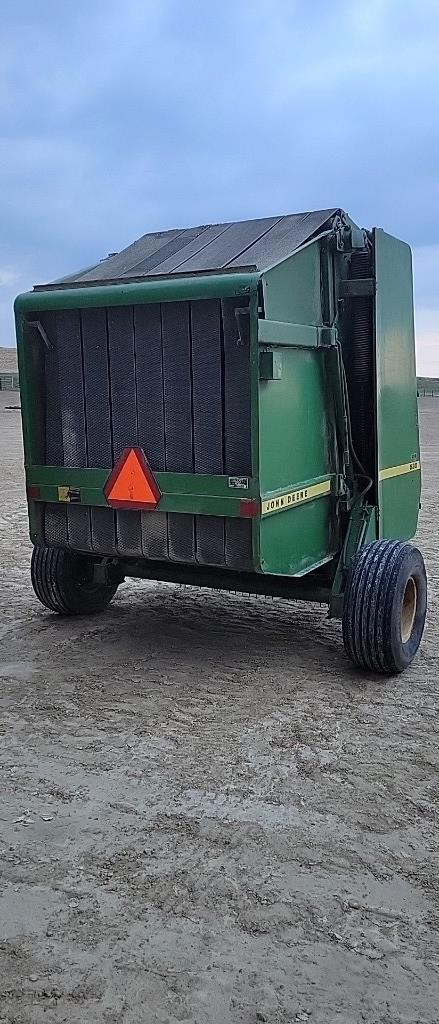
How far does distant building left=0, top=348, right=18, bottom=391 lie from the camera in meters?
39.5

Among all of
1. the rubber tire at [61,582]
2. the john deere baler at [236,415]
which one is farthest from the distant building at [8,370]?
the john deere baler at [236,415]

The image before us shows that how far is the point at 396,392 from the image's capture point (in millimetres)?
5875

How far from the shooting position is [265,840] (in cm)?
327

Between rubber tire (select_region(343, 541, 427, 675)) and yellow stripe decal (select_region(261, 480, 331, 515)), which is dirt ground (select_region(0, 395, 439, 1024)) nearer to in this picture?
rubber tire (select_region(343, 541, 427, 675))

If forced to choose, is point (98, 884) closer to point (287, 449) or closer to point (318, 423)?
point (287, 449)

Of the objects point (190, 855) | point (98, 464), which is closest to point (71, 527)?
point (98, 464)

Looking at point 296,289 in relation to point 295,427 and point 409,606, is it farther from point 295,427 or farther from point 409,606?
point 409,606

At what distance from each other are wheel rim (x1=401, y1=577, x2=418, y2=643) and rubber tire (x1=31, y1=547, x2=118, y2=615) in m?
1.95

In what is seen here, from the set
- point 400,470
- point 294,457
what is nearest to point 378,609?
point 294,457

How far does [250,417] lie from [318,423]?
739mm

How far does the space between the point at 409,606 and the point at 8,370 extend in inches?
1805

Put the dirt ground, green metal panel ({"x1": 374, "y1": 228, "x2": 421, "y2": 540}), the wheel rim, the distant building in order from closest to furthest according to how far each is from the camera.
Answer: the dirt ground → the wheel rim → green metal panel ({"x1": 374, "y1": 228, "x2": 421, "y2": 540}) → the distant building

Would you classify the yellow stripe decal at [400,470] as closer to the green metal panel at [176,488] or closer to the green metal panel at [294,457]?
the green metal panel at [294,457]

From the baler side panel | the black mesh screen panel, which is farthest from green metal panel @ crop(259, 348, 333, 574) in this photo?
the black mesh screen panel
